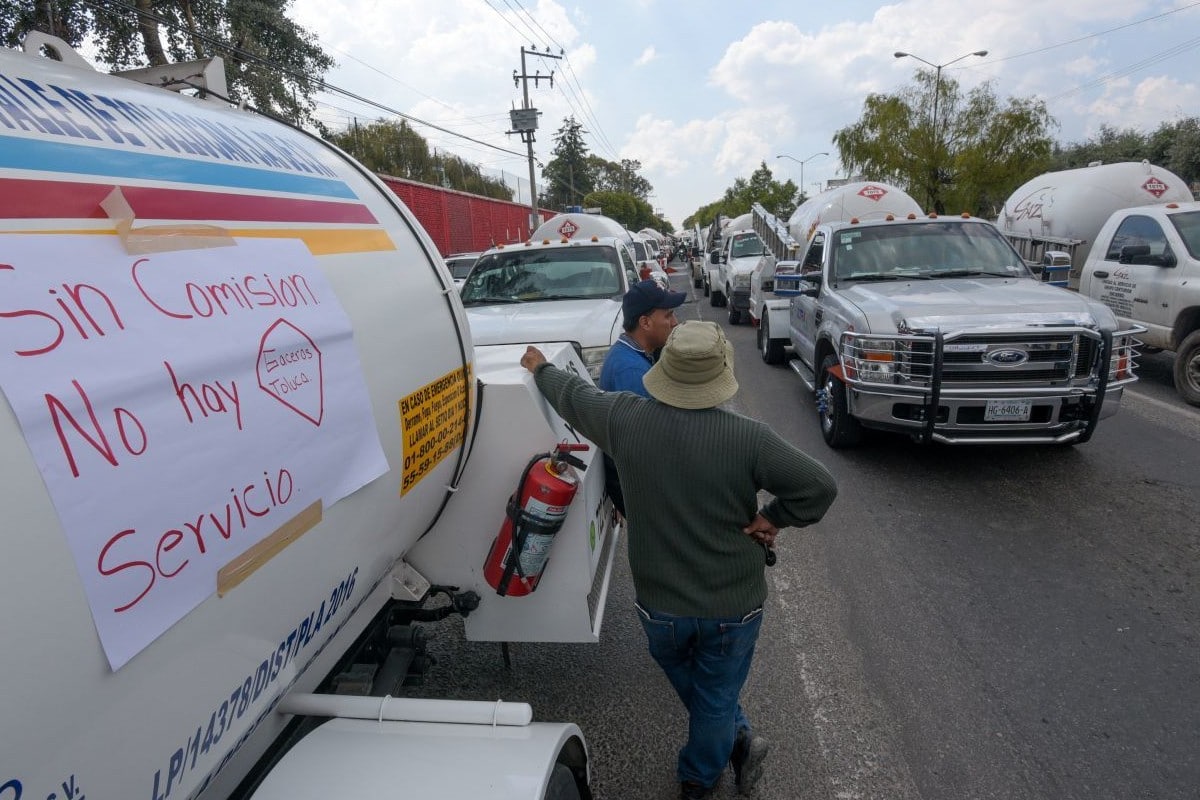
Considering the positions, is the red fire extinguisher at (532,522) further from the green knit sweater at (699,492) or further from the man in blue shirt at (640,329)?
the man in blue shirt at (640,329)

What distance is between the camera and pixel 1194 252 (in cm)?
762

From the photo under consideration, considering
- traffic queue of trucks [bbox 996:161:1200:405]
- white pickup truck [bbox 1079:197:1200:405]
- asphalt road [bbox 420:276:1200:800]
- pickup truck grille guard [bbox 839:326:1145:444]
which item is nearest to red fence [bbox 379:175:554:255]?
traffic queue of trucks [bbox 996:161:1200:405]

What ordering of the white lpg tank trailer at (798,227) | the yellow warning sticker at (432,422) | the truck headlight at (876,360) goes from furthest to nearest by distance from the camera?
the white lpg tank trailer at (798,227) → the truck headlight at (876,360) → the yellow warning sticker at (432,422)

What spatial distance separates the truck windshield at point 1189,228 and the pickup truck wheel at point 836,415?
178 inches

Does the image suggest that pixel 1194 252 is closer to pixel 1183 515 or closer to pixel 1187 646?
pixel 1183 515

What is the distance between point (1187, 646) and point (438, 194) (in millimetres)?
22296

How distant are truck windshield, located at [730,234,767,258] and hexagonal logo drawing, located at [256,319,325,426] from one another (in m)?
17.1

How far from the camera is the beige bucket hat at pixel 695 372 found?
2.16 metres

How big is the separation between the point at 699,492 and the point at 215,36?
2024 centimetres

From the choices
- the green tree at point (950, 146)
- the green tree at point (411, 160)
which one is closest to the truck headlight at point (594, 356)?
the green tree at point (950, 146)

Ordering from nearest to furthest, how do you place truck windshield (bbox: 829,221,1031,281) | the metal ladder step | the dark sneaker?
1. the dark sneaker
2. truck windshield (bbox: 829,221,1031,281)
3. the metal ladder step

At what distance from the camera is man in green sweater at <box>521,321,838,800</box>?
7.21ft

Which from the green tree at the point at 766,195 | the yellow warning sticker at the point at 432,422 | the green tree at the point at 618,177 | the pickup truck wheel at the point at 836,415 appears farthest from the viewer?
the green tree at the point at 618,177

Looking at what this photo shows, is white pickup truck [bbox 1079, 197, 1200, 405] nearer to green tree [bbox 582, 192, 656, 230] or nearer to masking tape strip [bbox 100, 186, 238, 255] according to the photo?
masking tape strip [bbox 100, 186, 238, 255]
